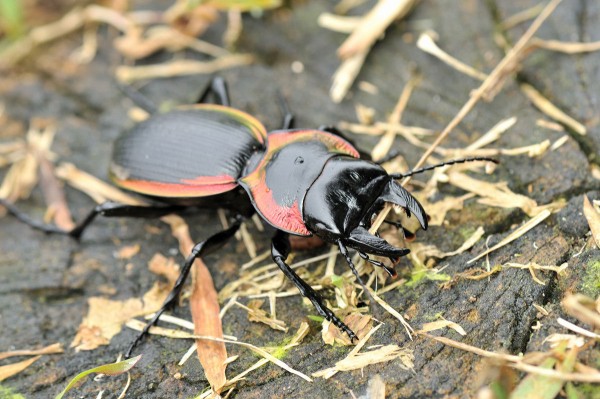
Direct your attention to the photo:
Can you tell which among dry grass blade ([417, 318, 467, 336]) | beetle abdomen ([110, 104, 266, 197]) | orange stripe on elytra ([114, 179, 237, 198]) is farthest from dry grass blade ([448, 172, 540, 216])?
orange stripe on elytra ([114, 179, 237, 198])

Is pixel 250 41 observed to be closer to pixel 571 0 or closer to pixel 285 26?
pixel 285 26

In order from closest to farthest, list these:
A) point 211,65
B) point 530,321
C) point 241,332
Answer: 1. point 530,321
2. point 241,332
3. point 211,65

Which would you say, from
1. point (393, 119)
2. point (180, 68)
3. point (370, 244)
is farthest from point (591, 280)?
point (180, 68)

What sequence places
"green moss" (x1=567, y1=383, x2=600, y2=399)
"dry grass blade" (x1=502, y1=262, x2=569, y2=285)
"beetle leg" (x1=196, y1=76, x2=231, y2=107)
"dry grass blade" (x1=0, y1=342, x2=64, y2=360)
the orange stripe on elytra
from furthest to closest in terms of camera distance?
"beetle leg" (x1=196, y1=76, x2=231, y2=107), the orange stripe on elytra, "dry grass blade" (x1=0, y1=342, x2=64, y2=360), "dry grass blade" (x1=502, y1=262, x2=569, y2=285), "green moss" (x1=567, y1=383, x2=600, y2=399)

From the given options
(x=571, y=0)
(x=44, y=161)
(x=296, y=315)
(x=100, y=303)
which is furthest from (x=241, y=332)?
(x=571, y=0)

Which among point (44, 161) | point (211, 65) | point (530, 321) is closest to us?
point (530, 321)

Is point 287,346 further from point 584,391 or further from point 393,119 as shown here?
point 393,119

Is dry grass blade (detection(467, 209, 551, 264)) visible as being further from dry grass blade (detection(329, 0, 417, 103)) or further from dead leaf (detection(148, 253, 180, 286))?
dead leaf (detection(148, 253, 180, 286))
